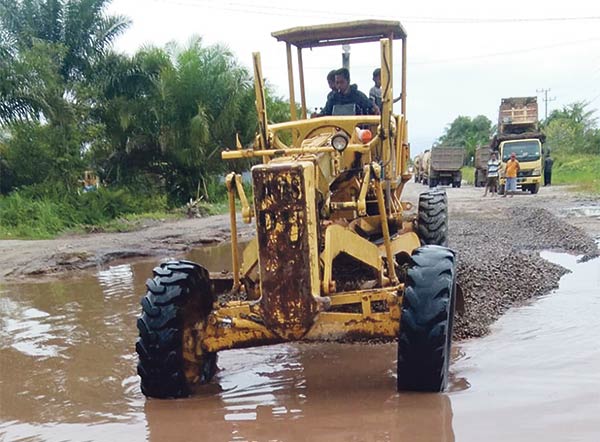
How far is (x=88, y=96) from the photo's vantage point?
69.6 feet

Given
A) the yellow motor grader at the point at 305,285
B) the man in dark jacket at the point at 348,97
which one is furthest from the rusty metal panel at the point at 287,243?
the man in dark jacket at the point at 348,97

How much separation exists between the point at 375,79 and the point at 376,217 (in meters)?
1.78

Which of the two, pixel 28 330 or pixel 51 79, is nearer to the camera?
pixel 28 330

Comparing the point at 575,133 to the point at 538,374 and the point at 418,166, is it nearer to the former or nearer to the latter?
the point at 418,166

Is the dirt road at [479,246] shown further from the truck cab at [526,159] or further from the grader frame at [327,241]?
the truck cab at [526,159]

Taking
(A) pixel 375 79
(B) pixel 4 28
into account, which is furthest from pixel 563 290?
(B) pixel 4 28

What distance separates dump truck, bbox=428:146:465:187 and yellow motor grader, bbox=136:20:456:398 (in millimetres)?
31836

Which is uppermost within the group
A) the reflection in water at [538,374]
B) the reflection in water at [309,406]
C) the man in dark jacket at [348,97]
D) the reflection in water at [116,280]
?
the man in dark jacket at [348,97]

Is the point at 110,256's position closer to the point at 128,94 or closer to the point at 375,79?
the point at 375,79

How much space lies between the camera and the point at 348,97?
6641mm

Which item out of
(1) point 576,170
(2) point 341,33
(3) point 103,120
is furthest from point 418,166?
(2) point 341,33

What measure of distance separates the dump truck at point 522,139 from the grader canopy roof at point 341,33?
19.8 metres

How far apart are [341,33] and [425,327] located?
11.8 ft

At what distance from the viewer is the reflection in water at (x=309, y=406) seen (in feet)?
13.3
